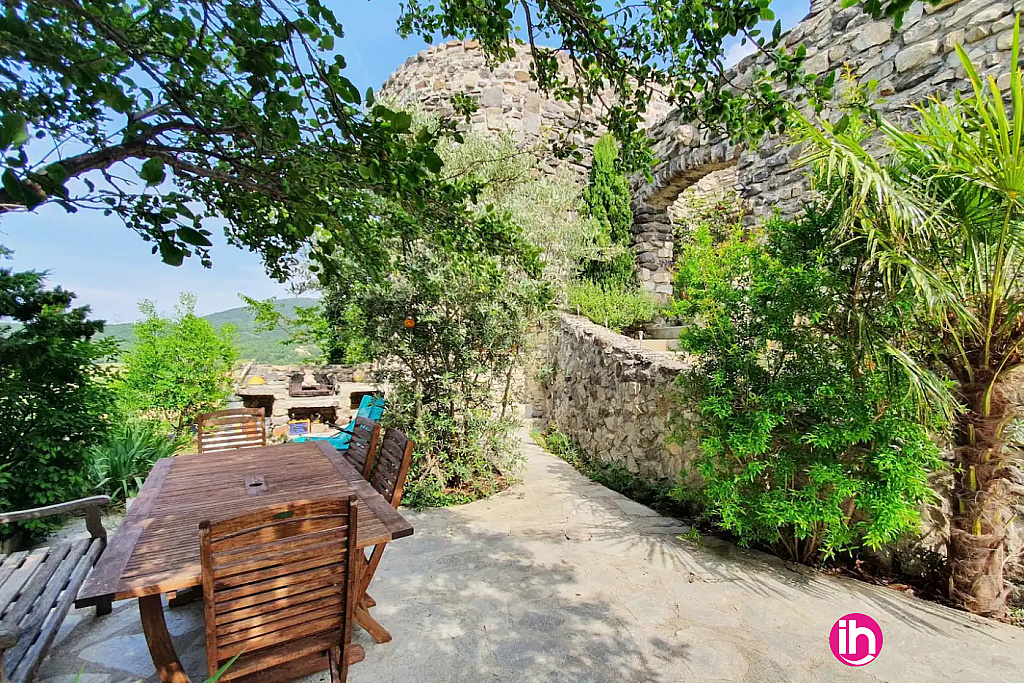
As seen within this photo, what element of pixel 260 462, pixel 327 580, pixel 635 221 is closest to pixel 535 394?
pixel 635 221

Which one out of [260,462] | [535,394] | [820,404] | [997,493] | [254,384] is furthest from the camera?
[254,384]

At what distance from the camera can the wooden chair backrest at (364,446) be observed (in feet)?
8.91

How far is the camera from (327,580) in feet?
5.32

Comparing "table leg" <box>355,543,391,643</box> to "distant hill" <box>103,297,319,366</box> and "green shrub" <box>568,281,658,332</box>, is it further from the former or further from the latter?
"distant hill" <box>103,297,319,366</box>

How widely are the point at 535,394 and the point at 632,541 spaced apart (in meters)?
4.50

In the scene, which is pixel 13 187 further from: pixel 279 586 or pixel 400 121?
pixel 279 586

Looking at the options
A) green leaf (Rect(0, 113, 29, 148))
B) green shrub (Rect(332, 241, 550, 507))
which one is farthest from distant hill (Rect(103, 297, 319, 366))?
green leaf (Rect(0, 113, 29, 148))

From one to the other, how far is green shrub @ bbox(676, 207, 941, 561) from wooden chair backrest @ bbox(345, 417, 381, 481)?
6.09 ft

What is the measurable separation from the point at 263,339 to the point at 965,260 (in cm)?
1010

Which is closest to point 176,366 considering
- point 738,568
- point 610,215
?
point 738,568

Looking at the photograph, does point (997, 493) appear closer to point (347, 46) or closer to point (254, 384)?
point (347, 46)

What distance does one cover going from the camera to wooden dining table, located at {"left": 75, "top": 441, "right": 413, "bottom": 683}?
1.51 metres

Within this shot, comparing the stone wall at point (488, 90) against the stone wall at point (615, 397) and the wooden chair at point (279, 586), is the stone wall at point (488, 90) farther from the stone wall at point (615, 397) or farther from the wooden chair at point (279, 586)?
the wooden chair at point (279, 586)

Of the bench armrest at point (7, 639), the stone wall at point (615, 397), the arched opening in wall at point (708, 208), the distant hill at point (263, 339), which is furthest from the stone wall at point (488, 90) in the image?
the bench armrest at point (7, 639)
